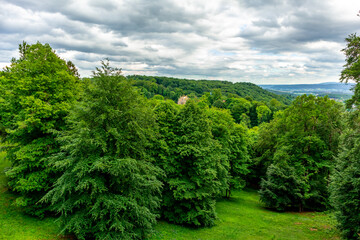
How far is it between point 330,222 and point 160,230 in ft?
56.4

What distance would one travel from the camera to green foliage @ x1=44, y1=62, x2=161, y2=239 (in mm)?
13141

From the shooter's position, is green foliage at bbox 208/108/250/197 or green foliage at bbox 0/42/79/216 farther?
green foliage at bbox 208/108/250/197

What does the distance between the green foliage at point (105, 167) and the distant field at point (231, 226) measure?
10.9ft

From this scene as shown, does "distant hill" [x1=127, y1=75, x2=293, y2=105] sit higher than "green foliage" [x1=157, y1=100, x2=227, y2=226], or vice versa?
"distant hill" [x1=127, y1=75, x2=293, y2=105]

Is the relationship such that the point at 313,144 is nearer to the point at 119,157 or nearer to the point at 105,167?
the point at 119,157

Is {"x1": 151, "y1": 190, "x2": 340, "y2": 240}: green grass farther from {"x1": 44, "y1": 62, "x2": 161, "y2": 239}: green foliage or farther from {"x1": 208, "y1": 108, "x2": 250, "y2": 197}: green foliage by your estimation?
{"x1": 44, "y1": 62, "x2": 161, "y2": 239}: green foliage

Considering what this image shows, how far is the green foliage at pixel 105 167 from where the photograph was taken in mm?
13141

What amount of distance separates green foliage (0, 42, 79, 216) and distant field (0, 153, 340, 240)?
1453mm

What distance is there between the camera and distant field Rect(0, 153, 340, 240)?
15513mm

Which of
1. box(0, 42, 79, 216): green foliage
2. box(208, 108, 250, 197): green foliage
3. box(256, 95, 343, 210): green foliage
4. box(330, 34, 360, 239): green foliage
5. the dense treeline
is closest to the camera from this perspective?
box(330, 34, 360, 239): green foliage

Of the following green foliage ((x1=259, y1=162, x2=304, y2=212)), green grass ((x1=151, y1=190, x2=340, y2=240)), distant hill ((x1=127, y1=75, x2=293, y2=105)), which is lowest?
green grass ((x1=151, y1=190, x2=340, y2=240))

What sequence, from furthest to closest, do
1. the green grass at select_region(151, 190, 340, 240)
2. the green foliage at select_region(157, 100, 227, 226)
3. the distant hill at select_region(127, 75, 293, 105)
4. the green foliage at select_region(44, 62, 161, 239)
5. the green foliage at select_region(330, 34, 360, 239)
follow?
the distant hill at select_region(127, 75, 293, 105) < the green foliage at select_region(157, 100, 227, 226) < the green grass at select_region(151, 190, 340, 240) < the green foliage at select_region(44, 62, 161, 239) < the green foliage at select_region(330, 34, 360, 239)

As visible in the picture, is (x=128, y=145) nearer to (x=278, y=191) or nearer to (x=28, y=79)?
(x=28, y=79)

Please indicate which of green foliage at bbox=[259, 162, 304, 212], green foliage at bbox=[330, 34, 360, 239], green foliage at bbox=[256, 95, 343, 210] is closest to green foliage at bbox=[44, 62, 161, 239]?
green foliage at bbox=[330, 34, 360, 239]
